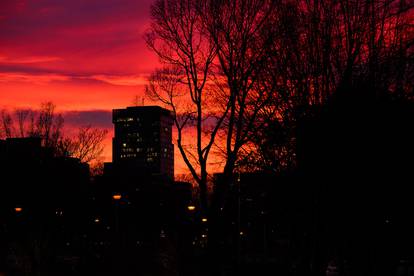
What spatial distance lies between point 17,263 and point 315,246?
19674 millimetres

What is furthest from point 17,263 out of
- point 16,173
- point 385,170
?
point 16,173

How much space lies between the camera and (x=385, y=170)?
82.6 ft

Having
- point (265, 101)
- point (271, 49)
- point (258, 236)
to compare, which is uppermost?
point (271, 49)

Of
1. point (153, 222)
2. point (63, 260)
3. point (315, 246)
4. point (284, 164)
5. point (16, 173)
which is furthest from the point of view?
point (153, 222)

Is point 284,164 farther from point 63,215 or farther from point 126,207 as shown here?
point 126,207

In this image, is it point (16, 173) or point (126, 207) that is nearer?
point (16, 173)

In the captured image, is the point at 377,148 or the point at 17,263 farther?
the point at 17,263

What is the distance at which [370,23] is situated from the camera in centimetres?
2555

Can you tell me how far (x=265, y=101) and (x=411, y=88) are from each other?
22.3ft

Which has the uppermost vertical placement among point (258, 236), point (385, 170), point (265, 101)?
point (265, 101)

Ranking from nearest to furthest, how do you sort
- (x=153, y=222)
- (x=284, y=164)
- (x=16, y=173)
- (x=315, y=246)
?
(x=315, y=246) < (x=284, y=164) < (x=16, y=173) < (x=153, y=222)

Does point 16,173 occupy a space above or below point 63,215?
above

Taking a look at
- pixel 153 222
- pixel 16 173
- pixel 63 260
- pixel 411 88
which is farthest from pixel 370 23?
pixel 153 222

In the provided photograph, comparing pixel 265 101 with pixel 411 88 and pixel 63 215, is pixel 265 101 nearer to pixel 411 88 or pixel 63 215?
pixel 411 88
